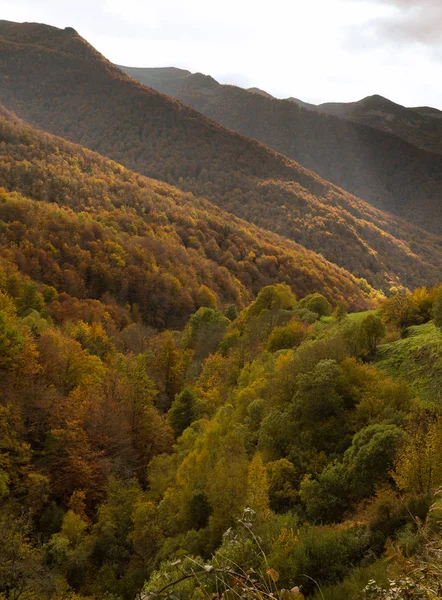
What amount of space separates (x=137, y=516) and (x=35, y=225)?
87.7 metres

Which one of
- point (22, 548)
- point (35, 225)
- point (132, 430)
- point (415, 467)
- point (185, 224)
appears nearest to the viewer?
point (415, 467)

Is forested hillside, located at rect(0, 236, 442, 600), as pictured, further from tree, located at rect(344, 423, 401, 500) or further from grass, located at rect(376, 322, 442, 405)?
grass, located at rect(376, 322, 442, 405)

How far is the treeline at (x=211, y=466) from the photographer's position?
1602 centimetres

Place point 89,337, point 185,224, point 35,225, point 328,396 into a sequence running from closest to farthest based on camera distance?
point 328,396 < point 89,337 < point 35,225 < point 185,224

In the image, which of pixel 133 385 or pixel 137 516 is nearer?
pixel 137 516

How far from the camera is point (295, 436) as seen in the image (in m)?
26.1

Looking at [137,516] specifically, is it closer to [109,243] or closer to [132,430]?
[132,430]

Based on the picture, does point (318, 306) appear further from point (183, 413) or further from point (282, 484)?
point (282, 484)

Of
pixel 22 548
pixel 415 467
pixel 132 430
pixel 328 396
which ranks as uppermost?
pixel 415 467

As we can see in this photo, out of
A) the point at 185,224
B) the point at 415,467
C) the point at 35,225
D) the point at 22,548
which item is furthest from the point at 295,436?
the point at 185,224

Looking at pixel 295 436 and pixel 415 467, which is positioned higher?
pixel 415 467

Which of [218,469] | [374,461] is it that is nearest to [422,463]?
[374,461]

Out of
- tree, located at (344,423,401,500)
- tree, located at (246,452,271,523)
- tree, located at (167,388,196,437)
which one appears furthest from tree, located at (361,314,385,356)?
tree, located at (167,388,196,437)

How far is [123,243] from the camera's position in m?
116
